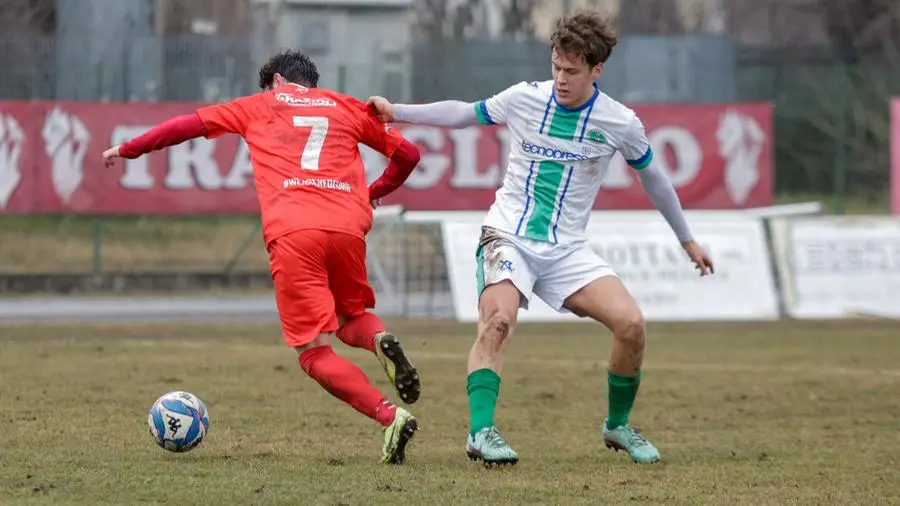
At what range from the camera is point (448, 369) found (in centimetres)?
1224

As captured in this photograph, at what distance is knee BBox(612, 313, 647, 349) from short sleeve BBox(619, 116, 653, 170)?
739 millimetres

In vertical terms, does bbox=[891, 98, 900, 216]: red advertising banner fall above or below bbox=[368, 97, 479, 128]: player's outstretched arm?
below

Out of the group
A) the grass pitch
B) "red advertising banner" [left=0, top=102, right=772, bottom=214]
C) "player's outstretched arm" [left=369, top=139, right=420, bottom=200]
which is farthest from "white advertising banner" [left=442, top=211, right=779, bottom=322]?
"player's outstretched arm" [left=369, top=139, right=420, bottom=200]

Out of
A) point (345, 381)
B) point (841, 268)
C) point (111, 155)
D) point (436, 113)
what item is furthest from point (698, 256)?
Result: point (841, 268)

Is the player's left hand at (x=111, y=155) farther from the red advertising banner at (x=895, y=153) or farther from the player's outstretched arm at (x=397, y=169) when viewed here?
the red advertising banner at (x=895, y=153)

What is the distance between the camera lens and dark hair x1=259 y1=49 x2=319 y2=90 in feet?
24.8

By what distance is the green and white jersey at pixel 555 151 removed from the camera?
7.37 metres

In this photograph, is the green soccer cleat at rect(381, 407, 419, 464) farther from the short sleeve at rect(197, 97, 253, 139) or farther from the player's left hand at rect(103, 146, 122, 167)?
the player's left hand at rect(103, 146, 122, 167)

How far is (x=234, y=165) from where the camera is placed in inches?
808

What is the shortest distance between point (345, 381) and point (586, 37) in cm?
191

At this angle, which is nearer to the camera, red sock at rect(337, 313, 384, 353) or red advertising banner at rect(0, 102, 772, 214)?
red sock at rect(337, 313, 384, 353)

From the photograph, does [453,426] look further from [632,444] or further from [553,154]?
[553,154]

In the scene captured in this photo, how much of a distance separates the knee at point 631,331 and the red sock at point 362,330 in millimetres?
1121

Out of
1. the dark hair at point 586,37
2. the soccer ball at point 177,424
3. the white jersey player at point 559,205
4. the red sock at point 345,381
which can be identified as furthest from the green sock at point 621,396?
the soccer ball at point 177,424
